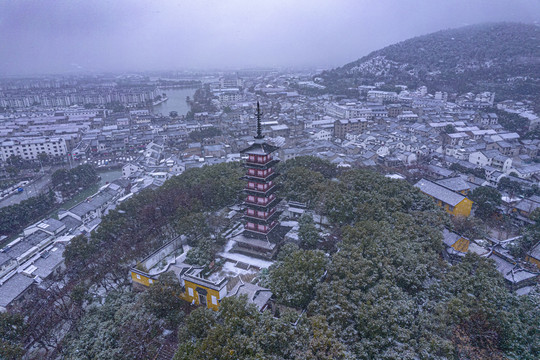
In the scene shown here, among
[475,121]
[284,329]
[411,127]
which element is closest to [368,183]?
[284,329]

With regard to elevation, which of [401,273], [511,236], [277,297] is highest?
[401,273]

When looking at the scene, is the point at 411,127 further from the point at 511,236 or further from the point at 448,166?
the point at 511,236

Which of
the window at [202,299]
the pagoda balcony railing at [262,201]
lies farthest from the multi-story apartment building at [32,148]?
the window at [202,299]

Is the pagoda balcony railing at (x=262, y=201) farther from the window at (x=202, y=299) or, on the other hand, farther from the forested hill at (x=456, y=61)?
the forested hill at (x=456, y=61)

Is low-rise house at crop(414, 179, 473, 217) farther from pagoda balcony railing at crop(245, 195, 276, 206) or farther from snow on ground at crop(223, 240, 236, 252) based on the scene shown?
snow on ground at crop(223, 240, 236, 252)

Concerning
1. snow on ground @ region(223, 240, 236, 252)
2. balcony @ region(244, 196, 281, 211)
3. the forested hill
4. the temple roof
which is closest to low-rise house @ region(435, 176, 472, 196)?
balcony @ region(244, 196, 281, 211)

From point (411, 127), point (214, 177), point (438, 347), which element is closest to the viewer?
point (438, 347)

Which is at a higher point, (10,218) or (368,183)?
(368,183)
